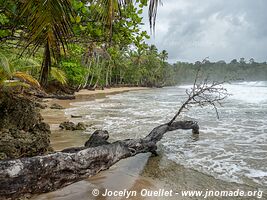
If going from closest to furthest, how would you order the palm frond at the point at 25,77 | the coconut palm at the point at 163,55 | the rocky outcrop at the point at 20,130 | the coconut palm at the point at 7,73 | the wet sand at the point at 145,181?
1. the wet sand at the point at 145,181
2. the rocky outcrop at the point at 20,130
3. the coconut palm at the point at 7,73
4. the palm frond at the point at 25,77
5. the coconut palm at the point at 163,55

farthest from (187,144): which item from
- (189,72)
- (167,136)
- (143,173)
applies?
(189,72)

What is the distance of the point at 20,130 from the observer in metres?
4.64

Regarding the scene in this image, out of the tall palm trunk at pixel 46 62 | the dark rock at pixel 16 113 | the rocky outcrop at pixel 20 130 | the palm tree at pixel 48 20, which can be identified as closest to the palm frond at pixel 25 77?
the rocky outcrop at pixel 20 130

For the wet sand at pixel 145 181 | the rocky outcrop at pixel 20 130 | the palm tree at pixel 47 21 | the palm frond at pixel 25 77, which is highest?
the palm tree at pixel 47 21

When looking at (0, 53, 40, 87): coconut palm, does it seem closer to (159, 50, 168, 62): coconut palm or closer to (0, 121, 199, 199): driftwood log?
(0, 121, 199, 199): driftwood log

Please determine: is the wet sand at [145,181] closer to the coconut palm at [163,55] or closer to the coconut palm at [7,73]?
the coconut palm at [7,73]

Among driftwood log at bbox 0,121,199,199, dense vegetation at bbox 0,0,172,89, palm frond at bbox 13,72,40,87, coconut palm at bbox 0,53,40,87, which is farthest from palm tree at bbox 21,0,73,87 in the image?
palm frond at bbox 13,72,40,87

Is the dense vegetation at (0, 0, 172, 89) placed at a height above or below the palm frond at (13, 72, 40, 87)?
above

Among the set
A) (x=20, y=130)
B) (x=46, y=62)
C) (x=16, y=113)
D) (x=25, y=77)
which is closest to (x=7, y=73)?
(x=16, y=113)

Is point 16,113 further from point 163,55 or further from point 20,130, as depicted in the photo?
point 163,55

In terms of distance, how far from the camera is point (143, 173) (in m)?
4.27

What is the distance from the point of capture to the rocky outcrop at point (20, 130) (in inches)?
157

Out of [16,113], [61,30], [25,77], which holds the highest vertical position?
[61,30]

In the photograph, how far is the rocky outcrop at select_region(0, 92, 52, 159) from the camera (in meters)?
3.99
